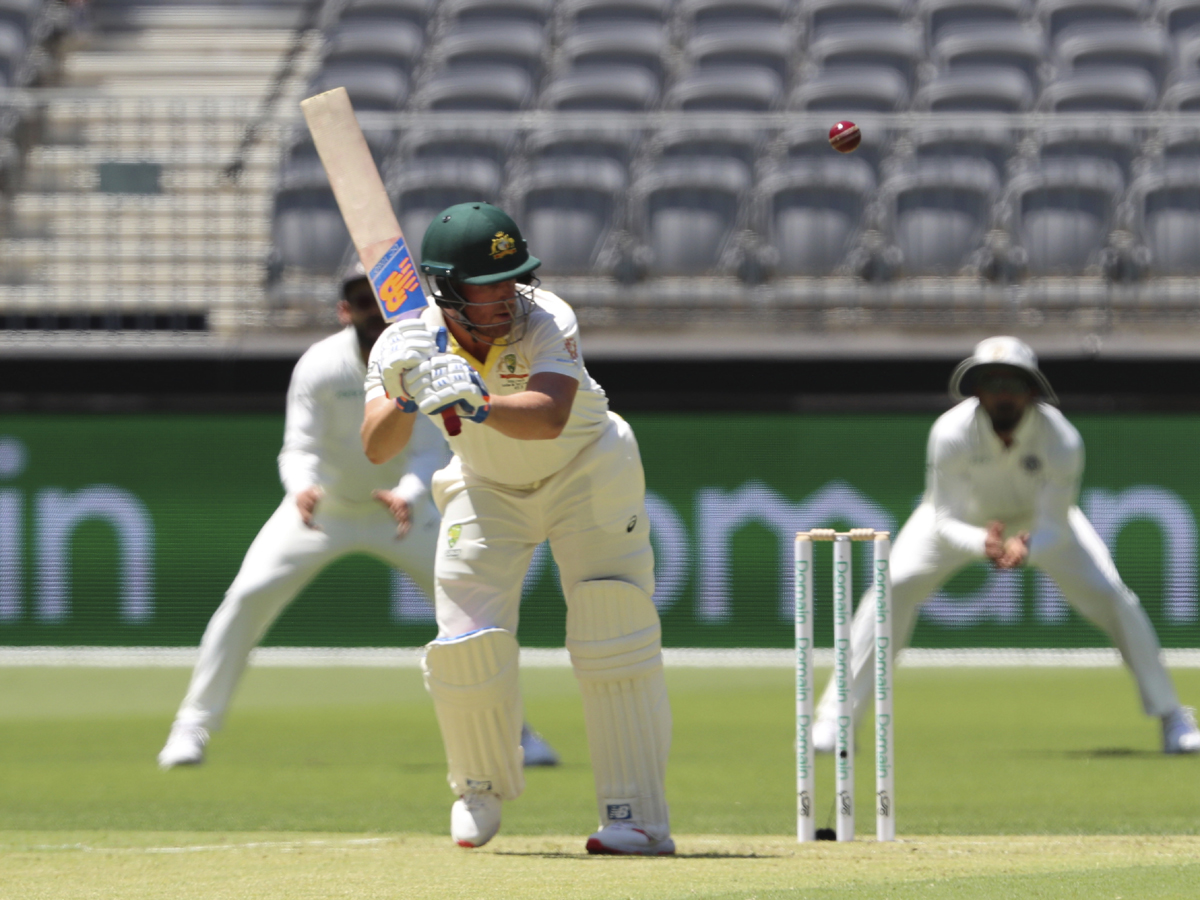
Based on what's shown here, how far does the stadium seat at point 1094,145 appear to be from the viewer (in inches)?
502

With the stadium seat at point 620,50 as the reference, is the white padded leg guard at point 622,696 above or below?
below

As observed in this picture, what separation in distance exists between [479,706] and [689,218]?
8305mm

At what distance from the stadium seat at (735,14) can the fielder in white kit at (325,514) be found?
28.4 feet

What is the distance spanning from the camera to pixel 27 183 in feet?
45.5

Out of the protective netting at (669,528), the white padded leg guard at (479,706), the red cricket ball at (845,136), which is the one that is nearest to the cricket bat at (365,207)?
the white padded leg guard at (479,706)

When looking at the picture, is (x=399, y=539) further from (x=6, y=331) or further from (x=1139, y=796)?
(x=6, y=331)

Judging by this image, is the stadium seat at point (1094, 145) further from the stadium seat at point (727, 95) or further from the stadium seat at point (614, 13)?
the stadium seat at point (614, 13)

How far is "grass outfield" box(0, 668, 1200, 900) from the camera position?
4.23m

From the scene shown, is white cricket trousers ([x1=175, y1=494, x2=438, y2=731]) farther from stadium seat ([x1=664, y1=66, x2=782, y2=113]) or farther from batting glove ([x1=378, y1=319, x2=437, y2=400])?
stadium seat ([x1=664, y1=66, x2=782, y2=113])

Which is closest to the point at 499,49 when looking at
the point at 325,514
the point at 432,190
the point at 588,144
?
the point at 588,144

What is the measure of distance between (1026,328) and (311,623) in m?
5.22

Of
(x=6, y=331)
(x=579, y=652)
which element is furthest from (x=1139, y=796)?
(x=6, y=331)

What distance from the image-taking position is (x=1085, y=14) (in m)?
15.0

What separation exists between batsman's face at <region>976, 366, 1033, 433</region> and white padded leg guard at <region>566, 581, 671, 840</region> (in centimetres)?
304
